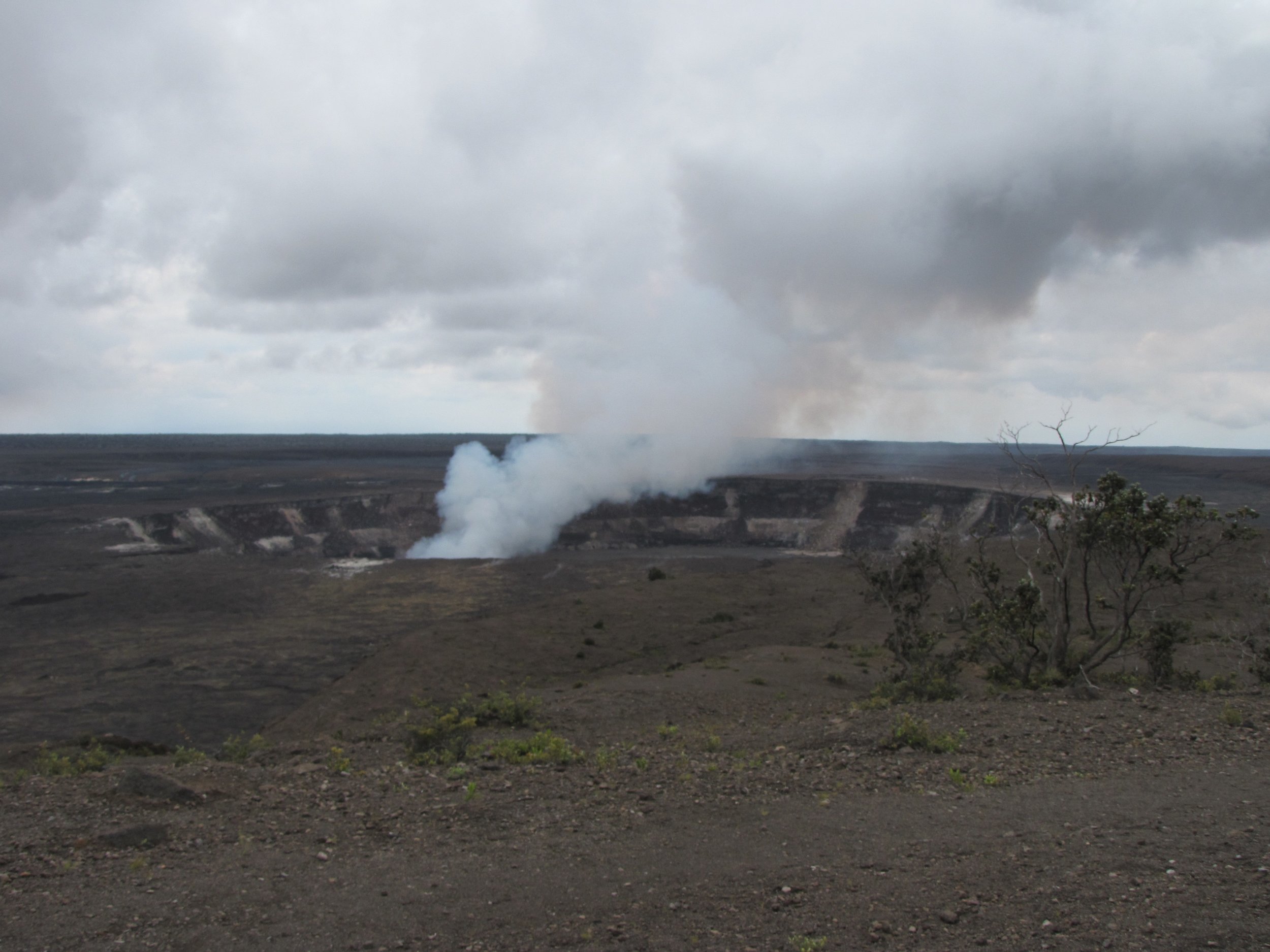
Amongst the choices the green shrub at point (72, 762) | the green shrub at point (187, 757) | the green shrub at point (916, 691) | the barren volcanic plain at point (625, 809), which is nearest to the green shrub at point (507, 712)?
the barren volcanic plain at point (625, 809)

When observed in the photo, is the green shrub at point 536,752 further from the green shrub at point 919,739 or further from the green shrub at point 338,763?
the green shrub at point 919,739

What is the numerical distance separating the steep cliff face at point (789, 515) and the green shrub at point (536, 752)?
185 feet

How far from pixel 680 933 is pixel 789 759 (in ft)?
15.2

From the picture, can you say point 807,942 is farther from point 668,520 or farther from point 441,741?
point 668,520

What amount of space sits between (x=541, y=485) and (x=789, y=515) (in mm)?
21921

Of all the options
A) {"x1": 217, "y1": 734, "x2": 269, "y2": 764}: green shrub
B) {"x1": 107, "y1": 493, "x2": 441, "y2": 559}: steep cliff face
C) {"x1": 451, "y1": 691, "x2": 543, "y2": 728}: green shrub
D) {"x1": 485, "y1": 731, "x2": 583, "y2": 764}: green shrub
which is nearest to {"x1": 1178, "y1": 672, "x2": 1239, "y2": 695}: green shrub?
{"x1": 485, "y1": 731, "x2": 583, "y2": 764}: green shrub

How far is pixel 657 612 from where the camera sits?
35.7 meters

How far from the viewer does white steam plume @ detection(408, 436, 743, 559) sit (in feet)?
215

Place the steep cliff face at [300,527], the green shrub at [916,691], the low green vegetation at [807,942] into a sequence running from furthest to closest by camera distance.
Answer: the steep cliff face at [300,527] < the green shrub at [916,691] < the low green vegetation at [807,942]

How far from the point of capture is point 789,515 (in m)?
76.0

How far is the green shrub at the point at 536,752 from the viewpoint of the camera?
11.2m

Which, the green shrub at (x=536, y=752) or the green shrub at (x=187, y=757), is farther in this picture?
the green shrub at (x=187, y=757)

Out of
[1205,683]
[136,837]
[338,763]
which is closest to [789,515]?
[1205,683]

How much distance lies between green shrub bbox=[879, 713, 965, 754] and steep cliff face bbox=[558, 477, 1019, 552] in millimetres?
57197
